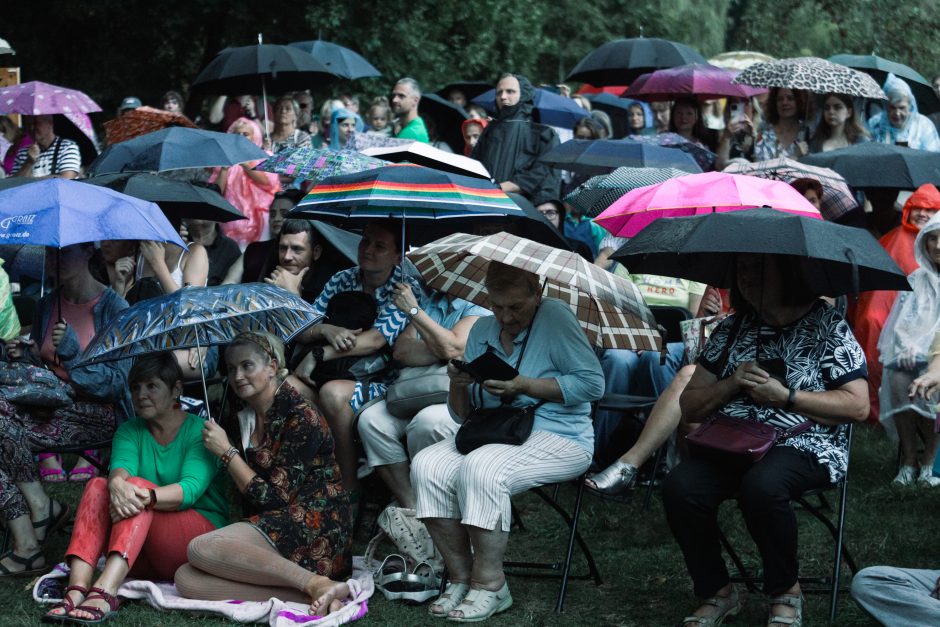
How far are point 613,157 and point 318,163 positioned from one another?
2.61 m

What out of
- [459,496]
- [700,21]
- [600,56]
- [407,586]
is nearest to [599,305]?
[459,496]

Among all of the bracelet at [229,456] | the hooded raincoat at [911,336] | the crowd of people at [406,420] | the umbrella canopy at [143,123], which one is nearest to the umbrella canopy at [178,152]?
the crowd of people at [406,420]

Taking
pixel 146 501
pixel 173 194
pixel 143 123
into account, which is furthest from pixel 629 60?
pixel 146 501

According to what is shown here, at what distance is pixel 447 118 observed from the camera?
41.2ft

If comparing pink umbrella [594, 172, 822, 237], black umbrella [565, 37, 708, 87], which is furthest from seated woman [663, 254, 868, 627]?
black umbrella [565, 37, 708, 87]

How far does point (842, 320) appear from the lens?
4.87 m

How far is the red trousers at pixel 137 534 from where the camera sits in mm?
5305

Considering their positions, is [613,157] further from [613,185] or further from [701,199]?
[701,199]

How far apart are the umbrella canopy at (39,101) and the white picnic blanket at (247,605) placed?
5.31m

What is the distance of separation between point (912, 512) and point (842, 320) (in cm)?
213

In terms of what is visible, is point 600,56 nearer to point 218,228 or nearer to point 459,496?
point 218,228

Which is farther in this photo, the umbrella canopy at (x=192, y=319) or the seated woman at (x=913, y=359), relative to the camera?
the seated woman at (x=913, y=359)

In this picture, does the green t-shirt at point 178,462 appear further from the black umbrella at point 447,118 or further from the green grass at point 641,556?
the black umbrella at point 447,118

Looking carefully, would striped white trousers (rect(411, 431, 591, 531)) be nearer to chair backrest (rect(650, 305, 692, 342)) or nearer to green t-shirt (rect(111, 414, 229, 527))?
green t-shirt (rect(111, 414, 229, 527))
